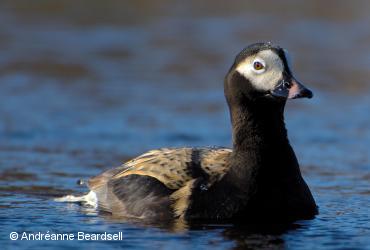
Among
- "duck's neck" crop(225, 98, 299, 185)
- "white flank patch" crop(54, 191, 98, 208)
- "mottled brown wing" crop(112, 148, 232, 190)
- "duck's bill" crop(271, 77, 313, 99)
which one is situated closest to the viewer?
"duck's bill" crop(271, 77, 313, 99)

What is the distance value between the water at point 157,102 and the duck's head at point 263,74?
1.49m

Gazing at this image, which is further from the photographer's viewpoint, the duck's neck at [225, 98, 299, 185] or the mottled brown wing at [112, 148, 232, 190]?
Result: the duck's neck at [225, 98, 299, 185]

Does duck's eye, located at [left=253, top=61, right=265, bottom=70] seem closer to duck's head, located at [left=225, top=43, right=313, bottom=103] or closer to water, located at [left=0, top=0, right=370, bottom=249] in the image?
duck's head, located at [left=225, top=43, right=313, bottom=103]

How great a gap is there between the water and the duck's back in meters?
0.36

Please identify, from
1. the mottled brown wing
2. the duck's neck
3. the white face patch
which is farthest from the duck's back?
the white face patch

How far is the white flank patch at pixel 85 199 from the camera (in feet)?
Result: 44.6

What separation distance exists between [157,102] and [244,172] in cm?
999

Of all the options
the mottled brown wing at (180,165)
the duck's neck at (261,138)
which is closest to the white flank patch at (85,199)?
the mottled brown wing at (180,165)

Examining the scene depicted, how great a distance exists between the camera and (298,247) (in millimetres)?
11492

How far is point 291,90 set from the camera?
1225cm

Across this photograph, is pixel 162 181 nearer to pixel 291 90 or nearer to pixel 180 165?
pixel 180 165

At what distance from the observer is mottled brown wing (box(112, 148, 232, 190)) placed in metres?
12.4

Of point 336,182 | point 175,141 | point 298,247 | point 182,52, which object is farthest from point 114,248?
point 182,52

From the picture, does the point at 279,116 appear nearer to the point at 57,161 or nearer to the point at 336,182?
the point at 336,182
